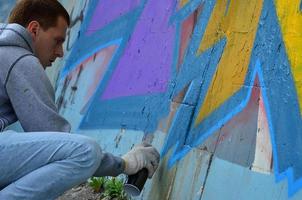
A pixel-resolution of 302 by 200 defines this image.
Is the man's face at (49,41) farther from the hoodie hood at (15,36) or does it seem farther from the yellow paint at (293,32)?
the yellow paint at (293,32)

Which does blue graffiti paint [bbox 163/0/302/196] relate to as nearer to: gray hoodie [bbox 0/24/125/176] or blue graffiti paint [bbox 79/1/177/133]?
blue graffiti paint [bbox 79/1/177/133]

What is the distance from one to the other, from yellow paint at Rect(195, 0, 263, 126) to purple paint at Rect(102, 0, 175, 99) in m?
0.67

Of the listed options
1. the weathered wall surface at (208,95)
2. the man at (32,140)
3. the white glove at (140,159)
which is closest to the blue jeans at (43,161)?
the man at (32,140)

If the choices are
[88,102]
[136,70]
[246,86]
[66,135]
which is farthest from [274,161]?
[88,102]

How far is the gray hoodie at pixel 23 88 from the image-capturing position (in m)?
3.27

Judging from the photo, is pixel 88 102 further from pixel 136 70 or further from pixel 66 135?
pixel 66 135

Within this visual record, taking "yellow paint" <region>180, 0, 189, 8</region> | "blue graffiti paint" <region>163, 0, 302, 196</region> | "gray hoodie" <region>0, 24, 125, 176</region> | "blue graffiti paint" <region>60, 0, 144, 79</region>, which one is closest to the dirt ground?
"blue graffiti paint" <region>163, 0, 302, 196</region>

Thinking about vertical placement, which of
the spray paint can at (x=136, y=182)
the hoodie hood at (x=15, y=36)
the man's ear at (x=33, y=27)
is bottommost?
the spray paint can at (x=136, y=182)

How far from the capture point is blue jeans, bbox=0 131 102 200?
323cm

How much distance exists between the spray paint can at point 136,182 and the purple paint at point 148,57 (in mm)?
1278

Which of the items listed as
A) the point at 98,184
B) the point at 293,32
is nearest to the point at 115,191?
the point at 98,184

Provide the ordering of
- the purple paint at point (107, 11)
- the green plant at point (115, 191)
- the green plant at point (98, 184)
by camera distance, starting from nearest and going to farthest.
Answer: the green plant at point (115, 191) < the green plant at point (98, 184) < the purple paint at point (107, 11)

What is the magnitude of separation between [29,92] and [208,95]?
1.58 m

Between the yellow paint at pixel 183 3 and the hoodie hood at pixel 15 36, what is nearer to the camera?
the hoodie hood at pixel 15 36
